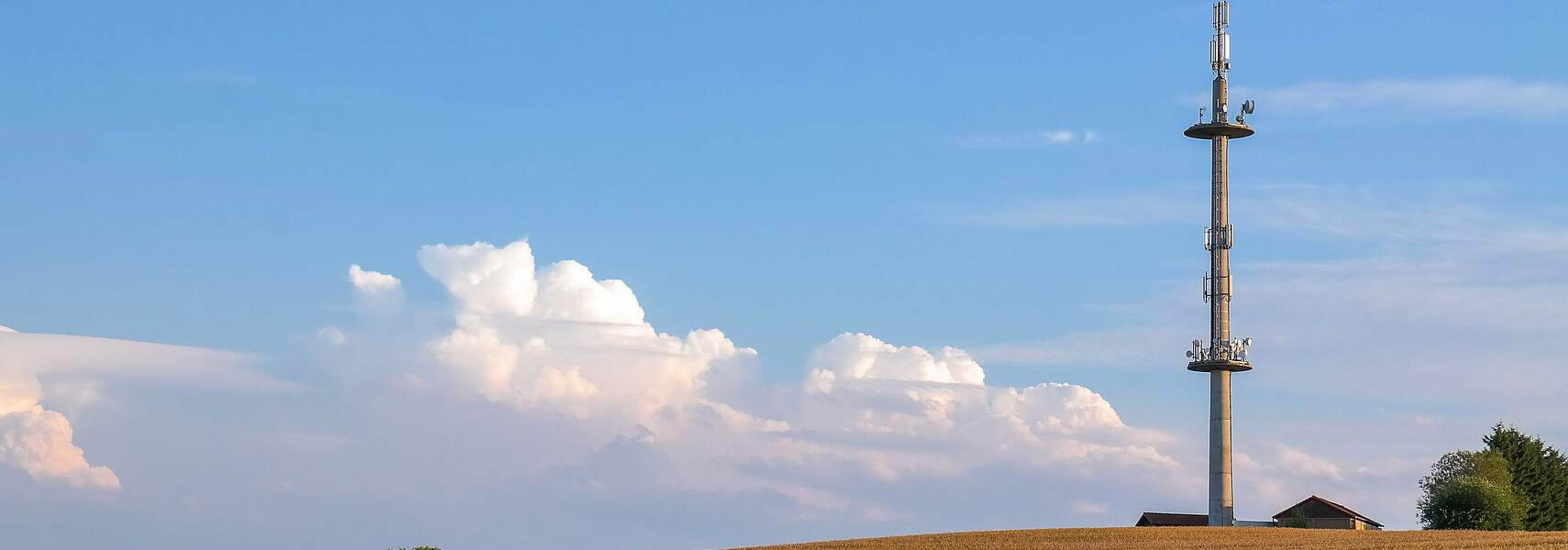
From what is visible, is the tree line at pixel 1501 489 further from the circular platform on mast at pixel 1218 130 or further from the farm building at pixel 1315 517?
the circular platform on mast at pixel 1218 130

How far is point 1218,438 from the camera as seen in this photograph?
355 ft

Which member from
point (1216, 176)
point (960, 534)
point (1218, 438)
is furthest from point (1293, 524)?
point (960, 534)

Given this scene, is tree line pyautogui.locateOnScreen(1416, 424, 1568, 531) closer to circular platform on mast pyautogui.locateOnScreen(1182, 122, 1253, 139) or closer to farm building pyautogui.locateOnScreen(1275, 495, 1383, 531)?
farm building pyautogui.locateOnScreen(1275, 495, 1383, 531)

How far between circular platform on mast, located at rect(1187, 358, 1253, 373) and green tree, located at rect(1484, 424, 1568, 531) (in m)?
29.3

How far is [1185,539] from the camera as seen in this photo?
90.4 metres

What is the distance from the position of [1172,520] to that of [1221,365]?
13623 mm

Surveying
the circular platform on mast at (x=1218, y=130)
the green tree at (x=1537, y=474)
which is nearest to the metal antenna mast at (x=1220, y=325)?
Answer: the circular platform on mast at (x=1218, y=130)

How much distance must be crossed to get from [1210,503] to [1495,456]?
28.3m

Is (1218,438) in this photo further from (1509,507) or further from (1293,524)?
(1509,507)

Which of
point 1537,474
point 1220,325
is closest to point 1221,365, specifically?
point 1220,325

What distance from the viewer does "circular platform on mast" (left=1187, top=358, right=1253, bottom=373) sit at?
107750 millimetres

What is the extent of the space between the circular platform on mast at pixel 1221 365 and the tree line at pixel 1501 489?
21.1 meters

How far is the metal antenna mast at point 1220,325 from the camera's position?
108125mm

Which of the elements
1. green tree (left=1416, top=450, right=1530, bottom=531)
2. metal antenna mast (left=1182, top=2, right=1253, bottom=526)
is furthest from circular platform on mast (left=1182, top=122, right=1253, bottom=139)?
green tree (left=1416, top=450, right=1530, bottom=531)
